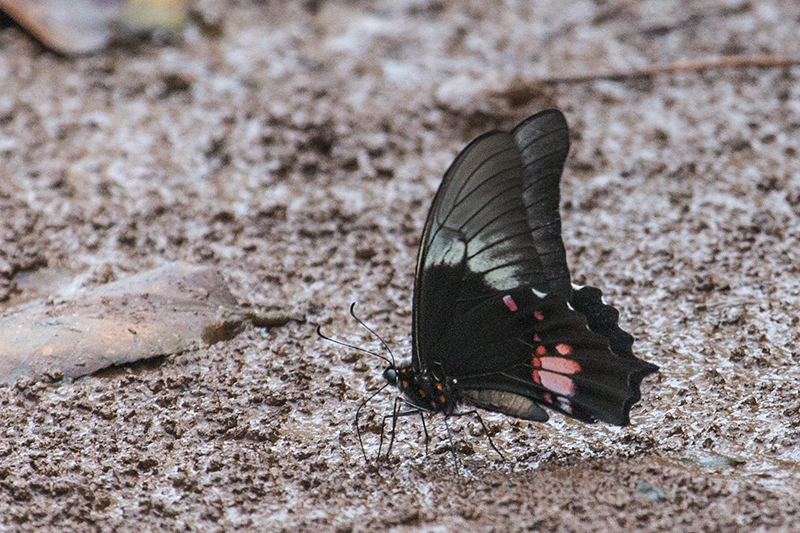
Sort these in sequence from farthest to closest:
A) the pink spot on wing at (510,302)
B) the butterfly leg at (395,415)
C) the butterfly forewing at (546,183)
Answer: the butterfly leg at (395,415) < the pink spot on wing at (510,302) < the butterfly forewing at (546,183)

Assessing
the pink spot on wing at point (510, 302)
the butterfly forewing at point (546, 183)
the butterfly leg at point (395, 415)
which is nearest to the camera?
the butterfly forewing at point (546, 183)

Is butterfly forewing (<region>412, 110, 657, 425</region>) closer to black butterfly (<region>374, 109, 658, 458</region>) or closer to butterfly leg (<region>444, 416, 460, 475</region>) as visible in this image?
black butterfly (<region>374, 109, 658, 458</region>)

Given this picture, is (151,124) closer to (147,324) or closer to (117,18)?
(117,18)

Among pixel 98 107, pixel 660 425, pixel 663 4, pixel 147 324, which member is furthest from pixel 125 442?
pixel 663 4

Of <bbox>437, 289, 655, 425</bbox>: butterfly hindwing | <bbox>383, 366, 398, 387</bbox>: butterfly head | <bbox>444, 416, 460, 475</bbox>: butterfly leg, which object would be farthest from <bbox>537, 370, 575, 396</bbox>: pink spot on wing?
<bbox>383, 366, 398, 387</bbox>: butterfly head

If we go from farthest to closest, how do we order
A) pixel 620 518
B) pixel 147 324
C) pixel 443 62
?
pixel 443 62
pixel 147 324
pixel 620 518

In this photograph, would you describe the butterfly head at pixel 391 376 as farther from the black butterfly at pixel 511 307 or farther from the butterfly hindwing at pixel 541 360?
the butterfly hindwing at pixel 541 360

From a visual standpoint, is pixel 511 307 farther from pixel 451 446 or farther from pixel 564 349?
pixel 451 446

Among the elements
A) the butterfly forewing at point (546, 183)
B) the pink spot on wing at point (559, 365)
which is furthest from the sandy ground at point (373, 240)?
the butterfly forewing at point (546, 183)
